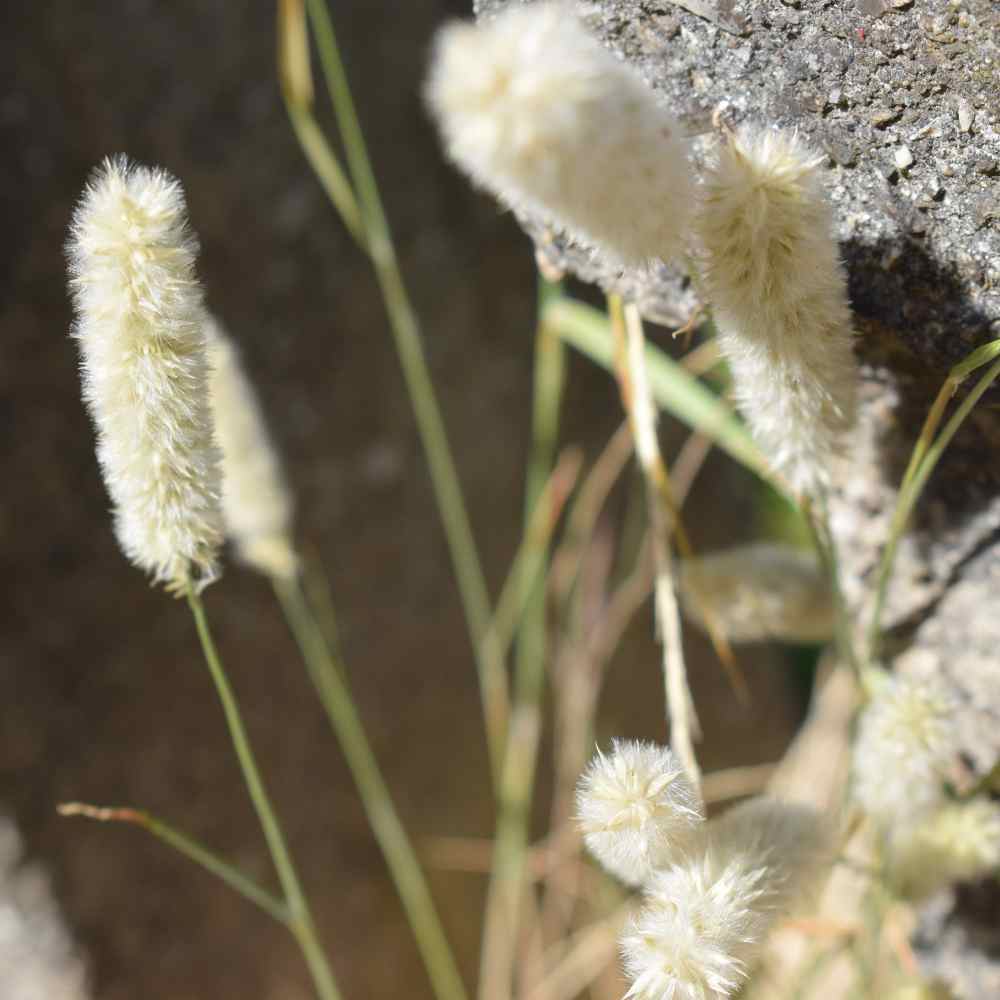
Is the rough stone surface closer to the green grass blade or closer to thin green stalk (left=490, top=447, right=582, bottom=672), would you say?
the green grass blade

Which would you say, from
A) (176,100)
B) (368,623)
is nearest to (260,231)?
(176,100)

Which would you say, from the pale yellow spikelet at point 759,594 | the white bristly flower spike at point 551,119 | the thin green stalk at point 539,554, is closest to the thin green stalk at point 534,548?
the thin green stalk at point 539,554

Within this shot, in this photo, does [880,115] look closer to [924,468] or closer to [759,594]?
[924,468]

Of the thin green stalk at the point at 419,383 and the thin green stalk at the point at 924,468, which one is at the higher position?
the thin green stalk at the point at 419,383

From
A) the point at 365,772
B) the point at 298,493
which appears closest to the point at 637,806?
the point at 365,772

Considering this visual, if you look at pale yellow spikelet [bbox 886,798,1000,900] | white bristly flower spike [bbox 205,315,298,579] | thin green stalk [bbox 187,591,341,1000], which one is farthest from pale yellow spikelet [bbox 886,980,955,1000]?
white bristly flower spike [bbox 205,315,298,579]

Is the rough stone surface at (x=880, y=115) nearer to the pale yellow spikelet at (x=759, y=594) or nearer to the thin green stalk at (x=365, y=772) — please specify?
the pale yellow spikelet at (x=759, y=594)

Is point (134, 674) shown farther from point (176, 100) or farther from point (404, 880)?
point (176, 100)
